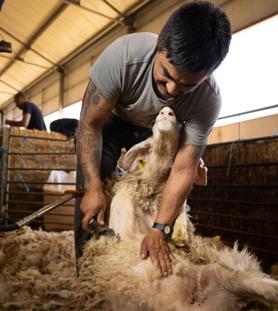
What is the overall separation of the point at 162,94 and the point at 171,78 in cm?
19

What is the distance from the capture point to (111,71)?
69.1 inches

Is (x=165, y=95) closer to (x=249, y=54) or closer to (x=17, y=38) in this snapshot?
(x=249, y=54)

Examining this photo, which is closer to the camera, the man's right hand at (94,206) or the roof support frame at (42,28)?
the man's right hand at (94,206)

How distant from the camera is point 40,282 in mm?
2246

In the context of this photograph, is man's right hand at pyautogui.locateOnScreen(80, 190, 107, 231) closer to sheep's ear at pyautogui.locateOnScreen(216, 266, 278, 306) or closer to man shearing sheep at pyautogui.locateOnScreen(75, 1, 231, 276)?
man shearing sheep at pyautogui.locateOnScreen(75, 1, 231, 276)

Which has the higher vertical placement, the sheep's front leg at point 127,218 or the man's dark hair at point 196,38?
the man's dark hair at point 196,38

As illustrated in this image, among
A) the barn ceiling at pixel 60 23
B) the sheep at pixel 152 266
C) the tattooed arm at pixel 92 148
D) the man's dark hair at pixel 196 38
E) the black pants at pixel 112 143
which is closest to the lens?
the sheep at pixel 152 266

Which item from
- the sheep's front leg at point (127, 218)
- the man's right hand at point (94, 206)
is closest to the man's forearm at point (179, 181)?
the sheep's front leg at point (127, 218)

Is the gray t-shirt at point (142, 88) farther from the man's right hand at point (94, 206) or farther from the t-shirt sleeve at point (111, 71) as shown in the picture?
the man's right hand at point (94, 206)

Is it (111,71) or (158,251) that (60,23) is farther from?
(158,251)

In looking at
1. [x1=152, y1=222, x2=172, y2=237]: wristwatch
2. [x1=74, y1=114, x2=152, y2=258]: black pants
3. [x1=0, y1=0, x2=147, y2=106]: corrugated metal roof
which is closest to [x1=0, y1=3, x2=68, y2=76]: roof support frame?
[x1=0, y1=0, x2=147, y2=106]: corrugated metal roof

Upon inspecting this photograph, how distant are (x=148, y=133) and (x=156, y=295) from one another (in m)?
1.06

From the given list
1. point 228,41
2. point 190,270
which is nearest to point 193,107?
point 228,41

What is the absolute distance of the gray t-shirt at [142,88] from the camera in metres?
1.75
